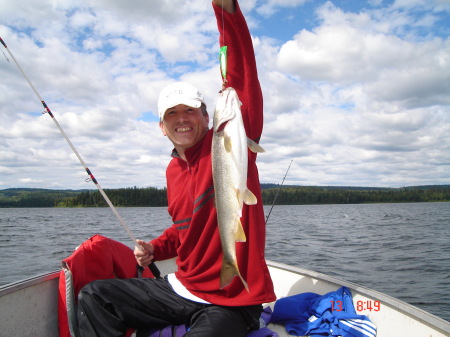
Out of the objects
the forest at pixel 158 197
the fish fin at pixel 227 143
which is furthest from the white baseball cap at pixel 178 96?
the forest at pixel 158 197

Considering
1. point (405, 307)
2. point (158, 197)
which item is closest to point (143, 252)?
point (405, 307)

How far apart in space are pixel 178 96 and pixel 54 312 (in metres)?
3.21

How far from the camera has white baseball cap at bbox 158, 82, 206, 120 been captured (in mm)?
3365

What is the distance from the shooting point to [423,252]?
17438 mm

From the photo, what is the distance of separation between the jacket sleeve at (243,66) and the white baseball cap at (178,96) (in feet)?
1.26

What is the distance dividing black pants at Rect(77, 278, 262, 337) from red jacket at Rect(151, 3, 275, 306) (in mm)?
170

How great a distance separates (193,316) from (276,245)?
53.4ft

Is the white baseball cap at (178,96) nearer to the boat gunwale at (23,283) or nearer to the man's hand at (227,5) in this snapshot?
the man's hand at (227,5)

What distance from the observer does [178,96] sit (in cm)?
338

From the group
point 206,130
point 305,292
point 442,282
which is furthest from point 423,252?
point 206,130

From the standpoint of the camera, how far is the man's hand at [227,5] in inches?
121

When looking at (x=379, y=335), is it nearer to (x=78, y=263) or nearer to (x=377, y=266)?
(x=78, y=263)

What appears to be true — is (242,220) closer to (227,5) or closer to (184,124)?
(184,124)
